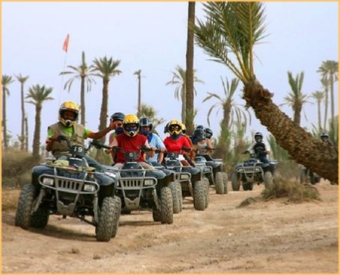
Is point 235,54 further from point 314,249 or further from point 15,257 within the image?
point 15,257

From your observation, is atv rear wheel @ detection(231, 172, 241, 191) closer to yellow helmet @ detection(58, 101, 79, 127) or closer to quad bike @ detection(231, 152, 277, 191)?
quad bike @ detection(231, 152, 277, 191)

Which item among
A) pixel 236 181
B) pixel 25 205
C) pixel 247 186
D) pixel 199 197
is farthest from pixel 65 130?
pixel 247 186

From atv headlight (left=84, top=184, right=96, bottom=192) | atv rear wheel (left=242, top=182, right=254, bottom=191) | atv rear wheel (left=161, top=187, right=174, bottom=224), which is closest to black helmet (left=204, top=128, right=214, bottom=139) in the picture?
atv rear wheel (left=242, top=182, right=254, bottom=191)

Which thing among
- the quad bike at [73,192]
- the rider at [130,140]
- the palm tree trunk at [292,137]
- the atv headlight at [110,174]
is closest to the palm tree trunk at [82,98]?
the rider at [130,140]

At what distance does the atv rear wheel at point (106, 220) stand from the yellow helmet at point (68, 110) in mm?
1303

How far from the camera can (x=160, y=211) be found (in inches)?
460

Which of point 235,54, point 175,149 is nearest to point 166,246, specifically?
point 235,54

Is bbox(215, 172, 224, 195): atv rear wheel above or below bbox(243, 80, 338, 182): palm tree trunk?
below

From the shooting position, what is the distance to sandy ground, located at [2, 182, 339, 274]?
7.23 metres

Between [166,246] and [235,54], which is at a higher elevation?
[235,54]

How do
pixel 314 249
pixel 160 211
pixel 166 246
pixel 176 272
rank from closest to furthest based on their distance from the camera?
pixel 176 272 < pixel 314 249 < pixel 166 246 < pixel 160 211

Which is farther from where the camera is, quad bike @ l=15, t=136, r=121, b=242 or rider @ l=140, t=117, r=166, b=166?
rider @ l=140, t=117, r=166, b=166

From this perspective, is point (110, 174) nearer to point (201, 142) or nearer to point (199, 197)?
point (199, 197)

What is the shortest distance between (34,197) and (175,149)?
5.93 m
